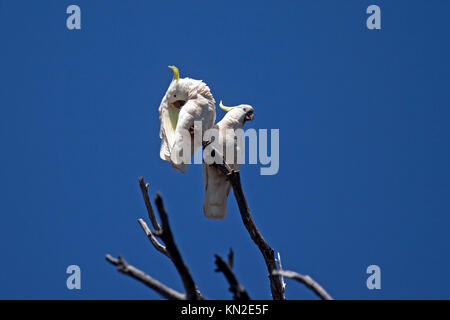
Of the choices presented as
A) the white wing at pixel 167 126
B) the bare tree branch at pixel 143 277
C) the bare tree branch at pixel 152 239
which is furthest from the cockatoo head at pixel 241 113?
the bare tree branch at pixel 143 277

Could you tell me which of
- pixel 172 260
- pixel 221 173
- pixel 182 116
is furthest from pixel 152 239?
pixel 172 260

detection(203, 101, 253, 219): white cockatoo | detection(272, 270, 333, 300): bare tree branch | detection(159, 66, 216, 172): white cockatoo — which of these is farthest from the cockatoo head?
detection(272, 270, 333, 300): bare tree branch

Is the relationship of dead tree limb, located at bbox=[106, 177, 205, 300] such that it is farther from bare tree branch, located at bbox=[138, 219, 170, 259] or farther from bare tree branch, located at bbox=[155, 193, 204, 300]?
bare tree branch, located at bbox=[138, 219, 170, 259]

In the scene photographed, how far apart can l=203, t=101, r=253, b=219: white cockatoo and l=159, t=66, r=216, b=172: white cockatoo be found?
0.79ft

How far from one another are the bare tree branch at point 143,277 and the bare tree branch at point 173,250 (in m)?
0.11

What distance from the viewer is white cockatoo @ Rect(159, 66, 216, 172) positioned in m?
8.62

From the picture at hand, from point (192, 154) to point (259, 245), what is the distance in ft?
5.42

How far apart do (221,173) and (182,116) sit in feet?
3.12

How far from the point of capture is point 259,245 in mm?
8000

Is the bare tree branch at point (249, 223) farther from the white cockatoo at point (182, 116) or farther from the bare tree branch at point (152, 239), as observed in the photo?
the bare tree branch at point (152, 239)

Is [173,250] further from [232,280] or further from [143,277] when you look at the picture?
[232,280]

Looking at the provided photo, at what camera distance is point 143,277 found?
513 cm
